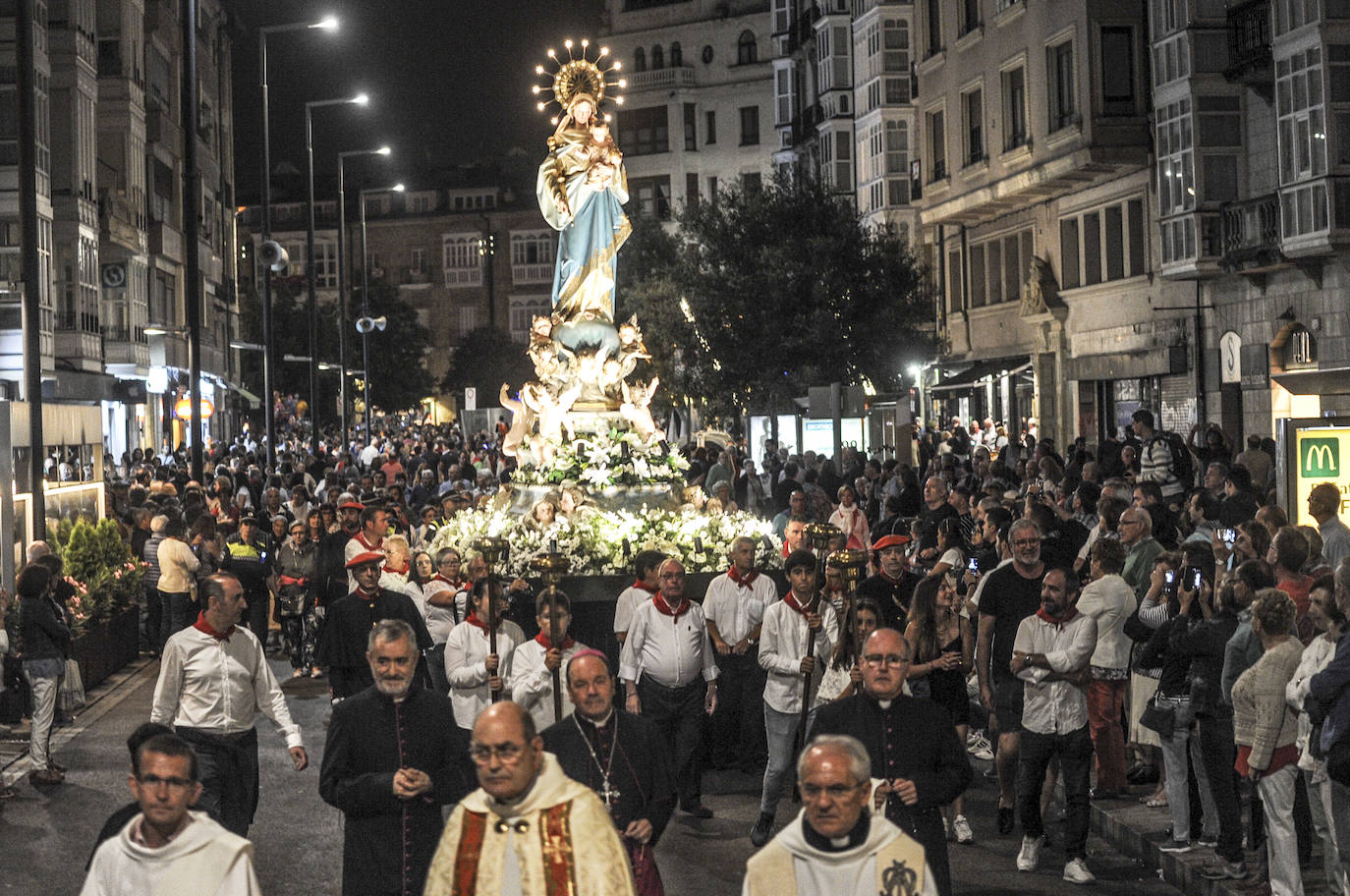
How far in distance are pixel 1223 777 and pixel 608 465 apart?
30.2 ft

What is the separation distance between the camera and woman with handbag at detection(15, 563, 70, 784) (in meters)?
14.0

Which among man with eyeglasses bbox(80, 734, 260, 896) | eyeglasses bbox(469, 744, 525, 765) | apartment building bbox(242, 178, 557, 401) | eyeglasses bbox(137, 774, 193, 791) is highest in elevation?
apartment building bbox(242, 178, 557, 401)

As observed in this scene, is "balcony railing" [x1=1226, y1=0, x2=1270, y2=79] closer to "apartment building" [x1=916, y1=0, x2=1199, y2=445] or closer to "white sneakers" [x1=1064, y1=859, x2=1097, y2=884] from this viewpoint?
"apartment building" [x1=916, y1=0, x2=1199, y2=445]

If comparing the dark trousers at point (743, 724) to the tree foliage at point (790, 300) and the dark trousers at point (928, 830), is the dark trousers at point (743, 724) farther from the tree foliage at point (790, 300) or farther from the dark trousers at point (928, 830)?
the tree foliage at point (790, 300)

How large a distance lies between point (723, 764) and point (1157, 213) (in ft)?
A: 74.2

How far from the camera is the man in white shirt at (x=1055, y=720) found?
10.8 metres

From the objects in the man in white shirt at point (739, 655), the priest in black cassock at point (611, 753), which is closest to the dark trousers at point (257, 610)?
the man in white shirt at point (739, 655)

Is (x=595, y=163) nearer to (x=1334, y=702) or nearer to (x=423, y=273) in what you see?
(x=1334, y=702)

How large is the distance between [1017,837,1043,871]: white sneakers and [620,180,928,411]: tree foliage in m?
33.8

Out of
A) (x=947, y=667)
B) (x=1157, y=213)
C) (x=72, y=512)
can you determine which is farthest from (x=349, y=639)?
(x=1157, y=213)

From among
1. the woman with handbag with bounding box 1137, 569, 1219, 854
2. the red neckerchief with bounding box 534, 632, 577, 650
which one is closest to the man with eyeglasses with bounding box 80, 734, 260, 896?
the red neckerchief with bounding box 534, 632, 577, 650

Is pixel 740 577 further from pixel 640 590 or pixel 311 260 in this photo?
pixel 311 260

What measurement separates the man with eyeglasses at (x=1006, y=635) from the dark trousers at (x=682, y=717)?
182 cm

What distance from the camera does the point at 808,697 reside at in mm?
11312
